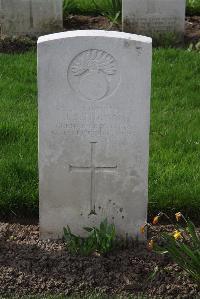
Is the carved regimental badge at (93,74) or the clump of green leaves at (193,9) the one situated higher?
the clump of green leaves at (193,9)

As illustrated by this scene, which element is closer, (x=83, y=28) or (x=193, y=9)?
(x=83, y=28)

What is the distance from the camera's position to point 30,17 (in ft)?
27.4

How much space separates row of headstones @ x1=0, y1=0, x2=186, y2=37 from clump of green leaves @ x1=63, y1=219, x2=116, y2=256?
432cm

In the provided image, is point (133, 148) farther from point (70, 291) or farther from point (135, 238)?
point (70, 291)

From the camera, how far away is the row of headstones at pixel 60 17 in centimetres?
827

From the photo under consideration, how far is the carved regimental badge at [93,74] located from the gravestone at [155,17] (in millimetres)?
4168

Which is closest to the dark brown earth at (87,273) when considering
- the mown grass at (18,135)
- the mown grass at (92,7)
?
the mown grass at (18,135)

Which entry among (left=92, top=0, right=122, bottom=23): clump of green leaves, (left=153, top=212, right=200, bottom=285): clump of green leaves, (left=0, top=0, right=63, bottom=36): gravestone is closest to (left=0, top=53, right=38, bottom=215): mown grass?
(left=0, top=0, right=63, bottom=36): gravestone

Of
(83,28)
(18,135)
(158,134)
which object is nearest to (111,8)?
(83,28)

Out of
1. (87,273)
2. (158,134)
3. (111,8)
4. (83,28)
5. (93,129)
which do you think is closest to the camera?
(87,273)

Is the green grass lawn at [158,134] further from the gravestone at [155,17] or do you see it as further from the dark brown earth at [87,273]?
the gravestone at [155,17]

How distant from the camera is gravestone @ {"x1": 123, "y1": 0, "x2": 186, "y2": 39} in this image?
27.1 feet

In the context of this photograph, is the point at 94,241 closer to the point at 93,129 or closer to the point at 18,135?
the point at 93,129

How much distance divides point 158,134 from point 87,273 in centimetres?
188
